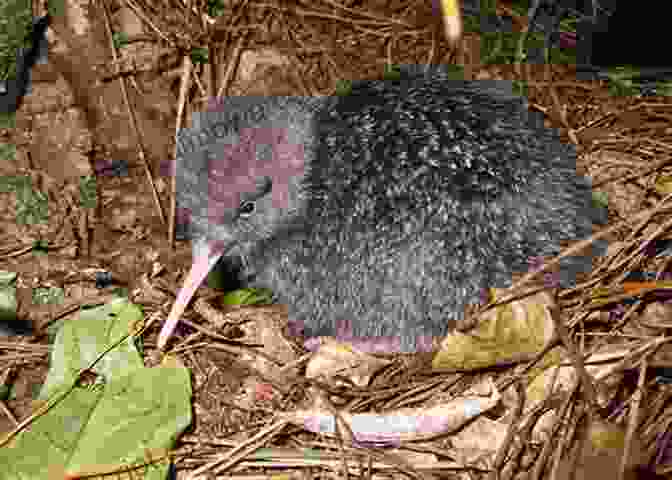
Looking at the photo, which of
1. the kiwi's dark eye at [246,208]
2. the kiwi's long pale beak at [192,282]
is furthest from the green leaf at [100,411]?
the kiwi's dark eye at [246,208]

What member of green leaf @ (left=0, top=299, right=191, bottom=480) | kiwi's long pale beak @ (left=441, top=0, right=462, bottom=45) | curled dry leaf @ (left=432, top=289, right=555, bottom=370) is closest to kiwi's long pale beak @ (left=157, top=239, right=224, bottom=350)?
green leaf @ (left=0, top=299, right=191, bottom=480)

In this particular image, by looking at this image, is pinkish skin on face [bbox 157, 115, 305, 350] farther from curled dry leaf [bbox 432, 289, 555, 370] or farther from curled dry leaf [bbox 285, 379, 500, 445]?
curled dry leaf [bbox 432, 289, 555, 370]

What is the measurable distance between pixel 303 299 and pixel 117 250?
2.90 feet

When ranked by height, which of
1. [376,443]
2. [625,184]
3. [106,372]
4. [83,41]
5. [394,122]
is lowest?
[376,443]

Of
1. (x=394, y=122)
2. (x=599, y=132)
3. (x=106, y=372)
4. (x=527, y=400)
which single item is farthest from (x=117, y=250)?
(x=599, y=132)

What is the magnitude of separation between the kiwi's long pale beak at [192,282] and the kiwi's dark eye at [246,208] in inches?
7.1

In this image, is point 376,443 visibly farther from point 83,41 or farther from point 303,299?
point 83,41

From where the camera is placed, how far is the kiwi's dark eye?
2.53 metres

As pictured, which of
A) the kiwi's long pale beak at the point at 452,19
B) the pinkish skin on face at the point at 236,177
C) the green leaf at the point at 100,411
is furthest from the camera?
the pinkish skin on face at the point at 236,177

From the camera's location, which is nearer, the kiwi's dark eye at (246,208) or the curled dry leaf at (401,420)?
the curled dry leaf at (401,420)

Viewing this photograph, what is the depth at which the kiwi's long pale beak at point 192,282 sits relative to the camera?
245 centimetres

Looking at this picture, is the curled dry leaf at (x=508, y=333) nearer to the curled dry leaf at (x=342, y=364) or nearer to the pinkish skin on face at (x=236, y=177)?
the curled dry leaf at (x=342, y=364)

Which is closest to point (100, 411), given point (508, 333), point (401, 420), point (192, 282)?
point (192, 282)

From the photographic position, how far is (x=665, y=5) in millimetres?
2895
